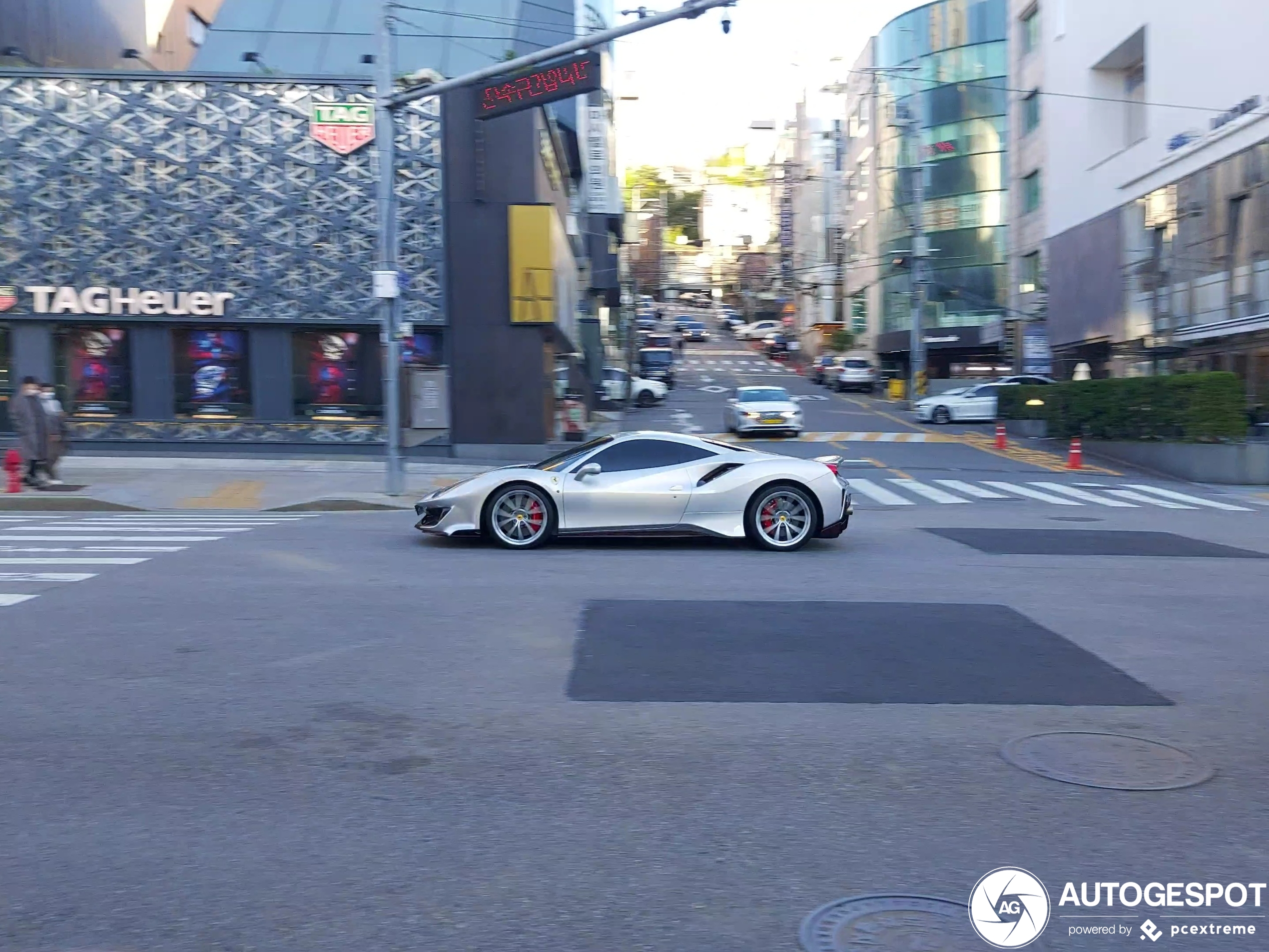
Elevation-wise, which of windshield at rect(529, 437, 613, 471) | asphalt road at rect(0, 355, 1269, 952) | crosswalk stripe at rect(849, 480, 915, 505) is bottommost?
crosswalk stripe at rect(849, 480, 915, 505)

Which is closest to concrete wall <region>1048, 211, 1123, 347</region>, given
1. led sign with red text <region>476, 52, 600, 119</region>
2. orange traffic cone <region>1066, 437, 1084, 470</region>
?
orange traffic cone <region>1066, 437, 1084, 470</region>

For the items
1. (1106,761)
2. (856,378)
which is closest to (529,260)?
(1106,761)

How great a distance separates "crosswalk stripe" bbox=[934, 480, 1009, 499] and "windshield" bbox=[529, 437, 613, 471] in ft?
32.3

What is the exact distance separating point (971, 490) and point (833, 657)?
605 inches

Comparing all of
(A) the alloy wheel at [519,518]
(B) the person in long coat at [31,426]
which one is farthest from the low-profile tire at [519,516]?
(B) the person in long coat at [31,426]

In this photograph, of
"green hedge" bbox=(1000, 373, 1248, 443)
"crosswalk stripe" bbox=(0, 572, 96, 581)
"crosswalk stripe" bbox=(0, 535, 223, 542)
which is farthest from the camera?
"green hedge" bbox=(1000, 373, 1248, 443)

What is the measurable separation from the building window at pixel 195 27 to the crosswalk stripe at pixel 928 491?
81.4 ft

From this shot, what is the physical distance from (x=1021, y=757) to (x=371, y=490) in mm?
16007

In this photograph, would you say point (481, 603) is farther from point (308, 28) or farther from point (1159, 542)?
point (308, 28)

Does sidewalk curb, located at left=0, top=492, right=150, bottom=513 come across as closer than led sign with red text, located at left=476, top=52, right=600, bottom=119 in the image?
Yes

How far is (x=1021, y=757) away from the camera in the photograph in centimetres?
568

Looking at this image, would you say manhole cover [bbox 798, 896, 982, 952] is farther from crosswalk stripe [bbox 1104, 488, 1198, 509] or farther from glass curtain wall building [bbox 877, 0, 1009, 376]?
glass curtain wall building [bbox 877, 0, 1009, 376]

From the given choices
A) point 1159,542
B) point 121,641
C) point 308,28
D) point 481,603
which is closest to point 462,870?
point 121,641

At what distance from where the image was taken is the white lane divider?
20969 millimetres
